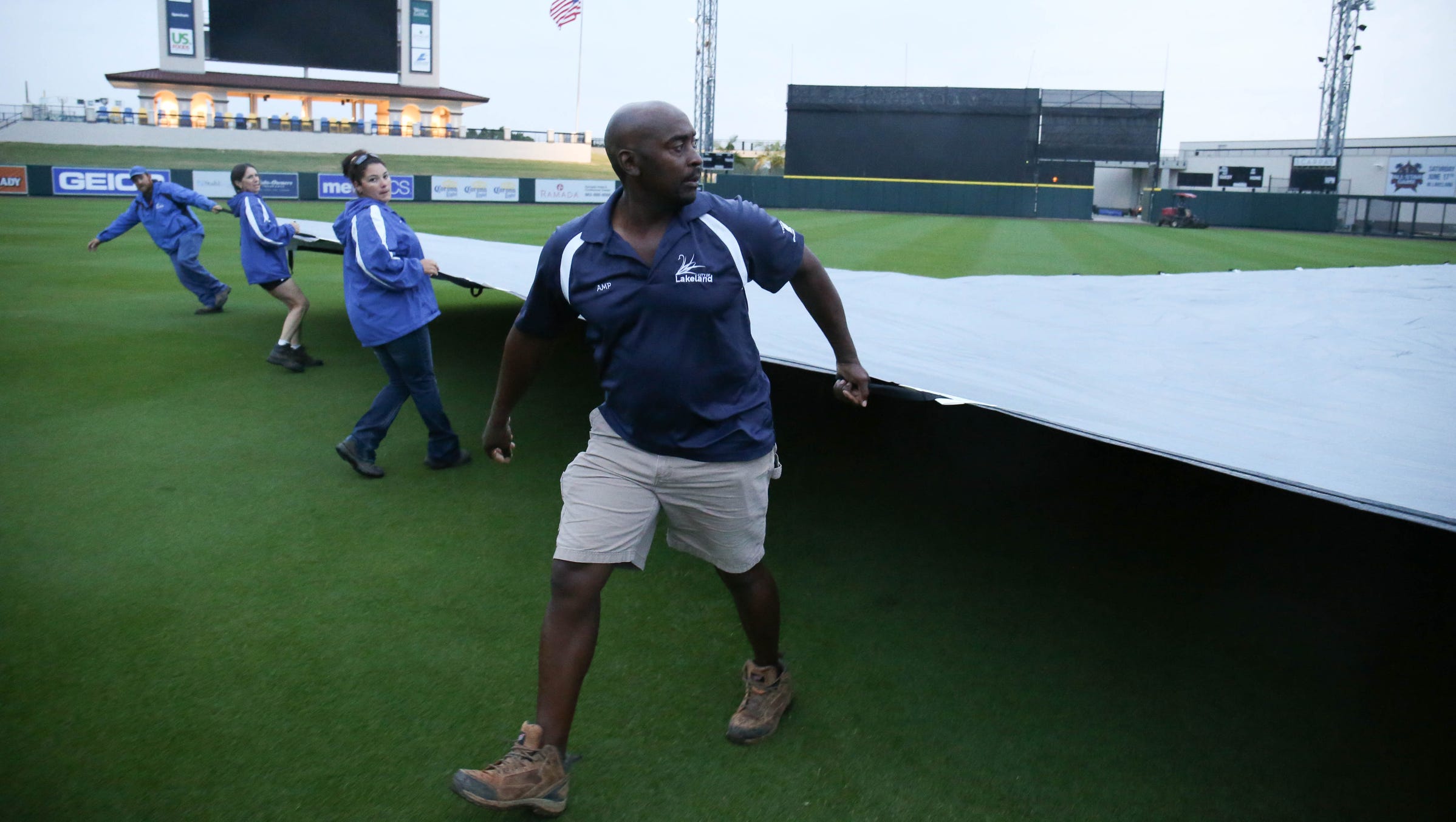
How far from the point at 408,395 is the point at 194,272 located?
230 inches

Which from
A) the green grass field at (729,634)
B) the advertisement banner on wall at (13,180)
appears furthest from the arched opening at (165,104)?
the green grass field at (729,634)

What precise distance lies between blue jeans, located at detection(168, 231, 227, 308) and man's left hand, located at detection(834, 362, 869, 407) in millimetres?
8485

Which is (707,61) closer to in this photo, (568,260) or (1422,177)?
(1422,177)

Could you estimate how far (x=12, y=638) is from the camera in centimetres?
326

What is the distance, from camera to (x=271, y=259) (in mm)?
7453

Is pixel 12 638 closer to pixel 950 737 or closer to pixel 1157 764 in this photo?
pixel 950 737

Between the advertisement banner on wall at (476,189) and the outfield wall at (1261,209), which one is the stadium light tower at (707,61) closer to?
the advertisement banner on wall at (476,189)

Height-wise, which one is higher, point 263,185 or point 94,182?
point 263,185

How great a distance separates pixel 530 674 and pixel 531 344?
110 centimetres

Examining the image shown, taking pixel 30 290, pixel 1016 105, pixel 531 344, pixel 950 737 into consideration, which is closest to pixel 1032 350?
pixel 950 737

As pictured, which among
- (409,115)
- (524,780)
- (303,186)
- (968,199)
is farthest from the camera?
(409,115)

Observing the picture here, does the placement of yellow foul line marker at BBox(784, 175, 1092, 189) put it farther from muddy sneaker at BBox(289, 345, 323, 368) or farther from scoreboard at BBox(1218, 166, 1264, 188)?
muddy sneaker at BBox(289, 345, 323, 368)

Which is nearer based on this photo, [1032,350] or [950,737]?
[950,737]

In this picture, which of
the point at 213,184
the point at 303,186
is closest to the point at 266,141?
the point at 303,186
